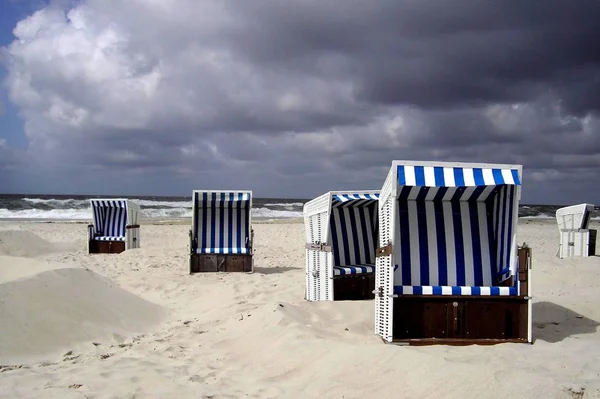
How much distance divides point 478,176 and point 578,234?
974 centimetres

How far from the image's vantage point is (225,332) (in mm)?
6418

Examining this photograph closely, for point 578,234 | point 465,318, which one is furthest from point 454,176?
point 578,234

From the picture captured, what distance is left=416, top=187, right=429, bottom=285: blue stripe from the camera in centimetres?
583

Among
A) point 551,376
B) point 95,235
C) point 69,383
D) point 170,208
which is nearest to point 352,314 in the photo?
point 551,376

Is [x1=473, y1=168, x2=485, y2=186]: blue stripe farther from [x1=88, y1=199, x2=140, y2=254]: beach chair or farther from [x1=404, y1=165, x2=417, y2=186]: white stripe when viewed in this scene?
[x1=88, y1=199, x2=140, y2=254]: beach chair

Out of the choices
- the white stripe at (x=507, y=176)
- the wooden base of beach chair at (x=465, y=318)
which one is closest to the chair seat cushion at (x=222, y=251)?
the wooden base of beach chair at (x=465, y=318)

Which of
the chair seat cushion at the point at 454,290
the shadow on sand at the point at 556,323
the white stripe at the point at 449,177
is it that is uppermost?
the white stripe at the point at 449,177

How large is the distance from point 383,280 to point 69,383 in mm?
3102

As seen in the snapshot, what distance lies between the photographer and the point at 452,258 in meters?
5.90

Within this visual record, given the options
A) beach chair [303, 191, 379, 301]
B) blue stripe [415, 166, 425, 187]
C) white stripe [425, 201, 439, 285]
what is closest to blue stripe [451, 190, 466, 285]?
white stripe [425, 201, 439, 285]

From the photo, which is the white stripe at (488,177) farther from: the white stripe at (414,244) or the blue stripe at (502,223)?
the white stripe at (414,244)

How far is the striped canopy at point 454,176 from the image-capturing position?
5340 millimetres

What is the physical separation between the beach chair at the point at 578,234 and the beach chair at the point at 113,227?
12.0m

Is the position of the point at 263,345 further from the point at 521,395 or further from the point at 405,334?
the point at 521,395
